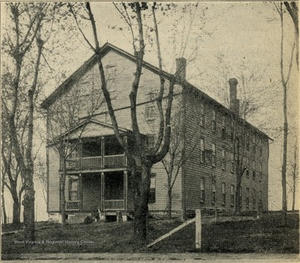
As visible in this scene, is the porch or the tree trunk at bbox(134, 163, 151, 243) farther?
the porch

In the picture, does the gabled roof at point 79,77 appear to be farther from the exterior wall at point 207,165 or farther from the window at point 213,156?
the window at point 213,156

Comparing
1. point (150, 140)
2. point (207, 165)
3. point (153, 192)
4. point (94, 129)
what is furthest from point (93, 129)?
point (207, 165)

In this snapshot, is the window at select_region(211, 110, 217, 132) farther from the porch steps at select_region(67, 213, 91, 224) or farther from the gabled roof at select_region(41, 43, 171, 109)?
the porch steps at select_region(67, 213, 91, 224)

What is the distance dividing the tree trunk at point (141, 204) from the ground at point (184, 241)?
26 centimetres

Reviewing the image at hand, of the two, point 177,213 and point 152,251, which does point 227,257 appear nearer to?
point 152,251

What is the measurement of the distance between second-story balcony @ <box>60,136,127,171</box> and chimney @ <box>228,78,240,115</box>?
19.8 ft

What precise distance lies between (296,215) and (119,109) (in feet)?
35.0

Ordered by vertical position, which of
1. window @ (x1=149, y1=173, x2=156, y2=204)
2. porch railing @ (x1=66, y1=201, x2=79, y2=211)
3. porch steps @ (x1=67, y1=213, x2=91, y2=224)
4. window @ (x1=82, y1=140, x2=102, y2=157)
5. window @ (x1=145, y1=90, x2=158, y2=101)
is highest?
window @ (x1=145, y1=90, x2=158, y2=101)

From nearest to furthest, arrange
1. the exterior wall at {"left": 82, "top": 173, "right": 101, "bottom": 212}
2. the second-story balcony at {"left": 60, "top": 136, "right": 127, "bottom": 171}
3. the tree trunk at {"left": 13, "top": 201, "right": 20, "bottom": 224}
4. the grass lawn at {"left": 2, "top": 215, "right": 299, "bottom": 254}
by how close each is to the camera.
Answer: the grass lawn at {"left": 2, "top": 215, "right": 299, "bottom": 254}
the tree trunk at {"left": 13, "top": 201, "right": 20, "bottom": 224}
the second-story balcony at {"left": 60, "top": 136, "right": 127, "bottom": 171}
the exterior wall at {"left": 82, "top": 173, "right": 101, "bottom": 212}

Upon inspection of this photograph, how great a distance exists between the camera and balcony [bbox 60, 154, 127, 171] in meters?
21.5

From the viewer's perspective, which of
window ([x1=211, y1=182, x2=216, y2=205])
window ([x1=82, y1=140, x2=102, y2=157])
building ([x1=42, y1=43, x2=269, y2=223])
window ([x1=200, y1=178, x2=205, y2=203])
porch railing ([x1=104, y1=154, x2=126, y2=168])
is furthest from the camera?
window ([x1=82, y1=140, x2=102, y2=157])

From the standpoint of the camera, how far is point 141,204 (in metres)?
11.2

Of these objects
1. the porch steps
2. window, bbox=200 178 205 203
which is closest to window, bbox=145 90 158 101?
window, bbox=200 178 205 203

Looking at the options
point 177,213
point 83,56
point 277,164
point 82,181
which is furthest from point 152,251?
point 82,181
